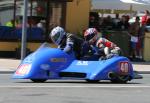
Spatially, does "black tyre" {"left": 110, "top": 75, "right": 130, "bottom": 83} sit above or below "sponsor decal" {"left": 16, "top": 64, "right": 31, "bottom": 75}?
below

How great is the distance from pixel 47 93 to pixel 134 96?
68.6 inches

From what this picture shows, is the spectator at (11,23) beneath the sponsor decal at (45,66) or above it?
above

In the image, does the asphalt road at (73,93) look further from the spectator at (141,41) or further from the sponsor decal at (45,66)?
the spectator at (141,41)

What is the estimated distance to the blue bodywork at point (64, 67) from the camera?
51.0 ft

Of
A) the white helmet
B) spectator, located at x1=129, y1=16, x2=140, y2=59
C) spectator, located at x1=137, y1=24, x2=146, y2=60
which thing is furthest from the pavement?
the white helmet

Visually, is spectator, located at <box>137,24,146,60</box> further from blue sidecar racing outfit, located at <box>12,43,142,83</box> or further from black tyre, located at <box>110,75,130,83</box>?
blue sidecar racing outfit, located at <box>12,43,142,83</box>

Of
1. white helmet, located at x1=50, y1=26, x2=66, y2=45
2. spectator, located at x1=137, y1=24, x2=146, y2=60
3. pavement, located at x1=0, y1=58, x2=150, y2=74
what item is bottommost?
pavement, located at x1=0, y1=58, x2=150, y2=74

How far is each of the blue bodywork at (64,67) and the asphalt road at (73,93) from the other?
22 centimetres

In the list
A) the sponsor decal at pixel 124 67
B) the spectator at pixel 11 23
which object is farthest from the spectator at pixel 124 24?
the sponsor decal at pixel 124 67

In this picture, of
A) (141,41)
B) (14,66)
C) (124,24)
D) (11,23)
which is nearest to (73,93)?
(14,66)

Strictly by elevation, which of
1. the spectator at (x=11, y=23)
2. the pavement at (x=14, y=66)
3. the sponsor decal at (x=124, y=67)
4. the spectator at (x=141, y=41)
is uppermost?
the spectator at (x=11, y=23)

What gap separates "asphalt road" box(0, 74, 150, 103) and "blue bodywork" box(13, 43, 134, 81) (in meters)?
0.22

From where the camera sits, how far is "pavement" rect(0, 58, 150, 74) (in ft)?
70.8

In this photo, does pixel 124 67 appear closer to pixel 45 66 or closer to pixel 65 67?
pixel 65 67
